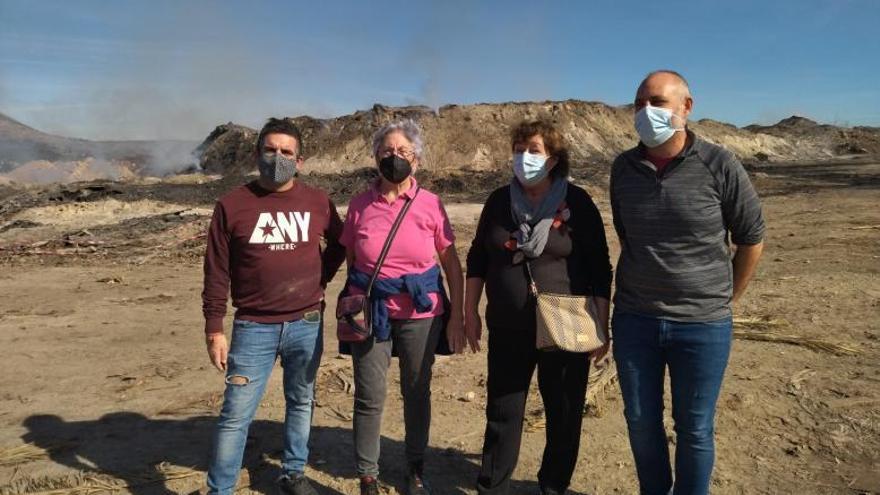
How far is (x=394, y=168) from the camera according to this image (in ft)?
9.57

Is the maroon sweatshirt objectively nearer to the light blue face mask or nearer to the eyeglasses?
the eyeglasses

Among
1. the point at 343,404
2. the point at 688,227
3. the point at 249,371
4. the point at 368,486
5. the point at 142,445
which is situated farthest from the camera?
the point at 343,404

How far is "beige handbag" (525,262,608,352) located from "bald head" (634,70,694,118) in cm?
87

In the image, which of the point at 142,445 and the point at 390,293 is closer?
the point at 390,293

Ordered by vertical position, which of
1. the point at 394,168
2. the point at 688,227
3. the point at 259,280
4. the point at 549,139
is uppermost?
the point at 549,139

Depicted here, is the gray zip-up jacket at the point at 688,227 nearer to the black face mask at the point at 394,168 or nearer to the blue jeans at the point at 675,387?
the blue jeans at the point at 675,387

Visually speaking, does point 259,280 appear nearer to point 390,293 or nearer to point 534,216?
point 390,293

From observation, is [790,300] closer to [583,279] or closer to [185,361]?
[583,279]

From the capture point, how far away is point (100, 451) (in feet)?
13.1

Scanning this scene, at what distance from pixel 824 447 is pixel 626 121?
42.0m

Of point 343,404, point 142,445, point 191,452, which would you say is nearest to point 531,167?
point 343,404

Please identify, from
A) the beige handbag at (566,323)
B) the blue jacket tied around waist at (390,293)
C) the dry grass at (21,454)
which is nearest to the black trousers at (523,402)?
the beige handbag at (566,323)

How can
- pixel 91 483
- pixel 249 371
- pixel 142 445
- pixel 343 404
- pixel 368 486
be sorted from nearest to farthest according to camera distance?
pixel 249 371, pixel 368 486, pixel 91 483, pixel 142 445, pixel 343 404

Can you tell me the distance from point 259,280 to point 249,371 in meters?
0.43
